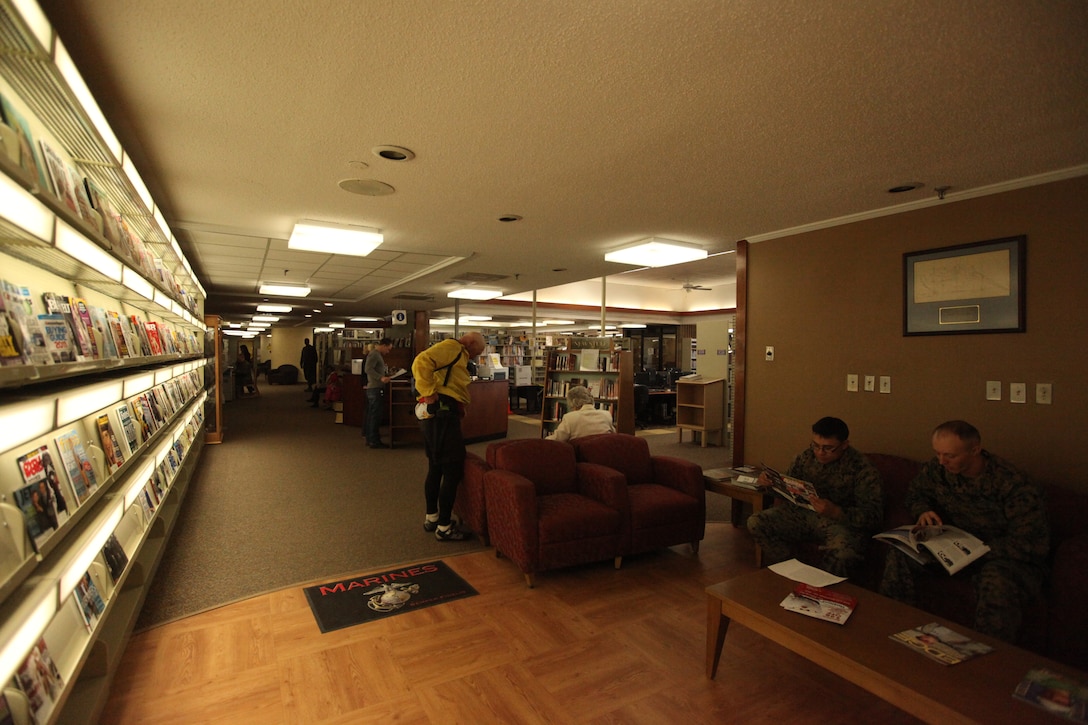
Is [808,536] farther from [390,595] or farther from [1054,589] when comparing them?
[390,595]

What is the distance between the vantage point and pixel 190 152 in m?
3.05

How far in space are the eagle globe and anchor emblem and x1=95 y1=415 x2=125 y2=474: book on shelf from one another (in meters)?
1.52

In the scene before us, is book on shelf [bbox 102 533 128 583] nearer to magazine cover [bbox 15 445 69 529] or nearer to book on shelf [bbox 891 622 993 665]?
magazine cover [bbox 15 445 69 529]

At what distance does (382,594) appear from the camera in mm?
3270

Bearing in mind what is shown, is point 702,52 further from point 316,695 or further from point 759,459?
point 759,459

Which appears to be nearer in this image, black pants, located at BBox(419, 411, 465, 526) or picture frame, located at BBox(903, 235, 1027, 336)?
picture frame, located at BBox(903, 235, 1027, 336)

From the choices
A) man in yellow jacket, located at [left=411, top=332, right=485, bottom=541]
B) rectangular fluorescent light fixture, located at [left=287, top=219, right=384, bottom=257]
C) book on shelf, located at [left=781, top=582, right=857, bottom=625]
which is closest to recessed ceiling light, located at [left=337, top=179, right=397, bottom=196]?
rectangular fluorescent light fixture, located at [left=287, top=219, right=384, bottom=257]

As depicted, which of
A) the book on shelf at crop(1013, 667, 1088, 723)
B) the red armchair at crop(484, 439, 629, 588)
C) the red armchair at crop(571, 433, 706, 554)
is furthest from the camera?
the red armchair at crop(571, 433, 706, 554)

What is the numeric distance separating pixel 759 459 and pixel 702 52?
12.1ft

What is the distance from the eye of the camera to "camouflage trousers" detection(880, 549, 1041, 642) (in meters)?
2.46

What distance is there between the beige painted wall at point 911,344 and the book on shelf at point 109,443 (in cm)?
443

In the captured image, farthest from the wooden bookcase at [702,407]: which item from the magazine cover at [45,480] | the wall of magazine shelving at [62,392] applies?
the magazine cover at [45,480]

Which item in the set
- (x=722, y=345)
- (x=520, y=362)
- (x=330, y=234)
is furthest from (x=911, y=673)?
(x=520, y=362)

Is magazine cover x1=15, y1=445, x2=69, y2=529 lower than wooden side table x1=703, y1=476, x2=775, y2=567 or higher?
higher
